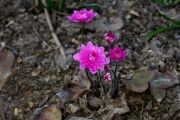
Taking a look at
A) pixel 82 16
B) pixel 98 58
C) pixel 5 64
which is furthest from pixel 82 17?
pixel 5 64

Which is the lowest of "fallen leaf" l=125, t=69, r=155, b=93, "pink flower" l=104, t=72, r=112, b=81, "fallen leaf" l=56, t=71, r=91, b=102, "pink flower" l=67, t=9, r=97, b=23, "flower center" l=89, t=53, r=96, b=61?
"fallen leaf" l=56, t=71, r=91, b=102

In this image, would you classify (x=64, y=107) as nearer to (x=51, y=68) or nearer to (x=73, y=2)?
(x=51, y=68)

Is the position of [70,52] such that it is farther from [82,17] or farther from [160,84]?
[160,84]

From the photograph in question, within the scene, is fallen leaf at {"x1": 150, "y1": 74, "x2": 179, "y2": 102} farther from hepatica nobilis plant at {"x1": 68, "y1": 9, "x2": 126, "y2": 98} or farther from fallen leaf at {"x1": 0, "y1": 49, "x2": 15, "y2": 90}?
fallen leaf at {"x1": 0, "y1": 49, "x2": 15, "y2": 90}

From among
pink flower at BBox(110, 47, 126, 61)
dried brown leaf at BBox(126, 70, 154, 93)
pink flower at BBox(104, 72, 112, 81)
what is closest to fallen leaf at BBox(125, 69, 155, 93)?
dried brown leaf at BBox(126, 70, 154, 93)

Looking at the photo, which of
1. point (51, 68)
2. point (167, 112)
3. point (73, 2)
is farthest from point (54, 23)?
point (167, 112)

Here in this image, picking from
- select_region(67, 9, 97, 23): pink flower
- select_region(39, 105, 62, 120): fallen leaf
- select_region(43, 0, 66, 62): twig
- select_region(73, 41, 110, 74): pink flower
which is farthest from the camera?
select_region(43, 0, 66, 62): twig

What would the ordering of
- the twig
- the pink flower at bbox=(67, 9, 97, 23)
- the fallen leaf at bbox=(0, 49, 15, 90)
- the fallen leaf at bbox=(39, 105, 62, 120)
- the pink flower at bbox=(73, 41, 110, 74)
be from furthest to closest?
the twig → the fallen leaf at bbox=(0, 49, 15, 90) → the fallen leaf at bbox=(39, 105, 62, 120) → the pink flower at bbox=(67, 9, 97, 23) → the pink flower at bbox=(73, 41, 110, 74)
